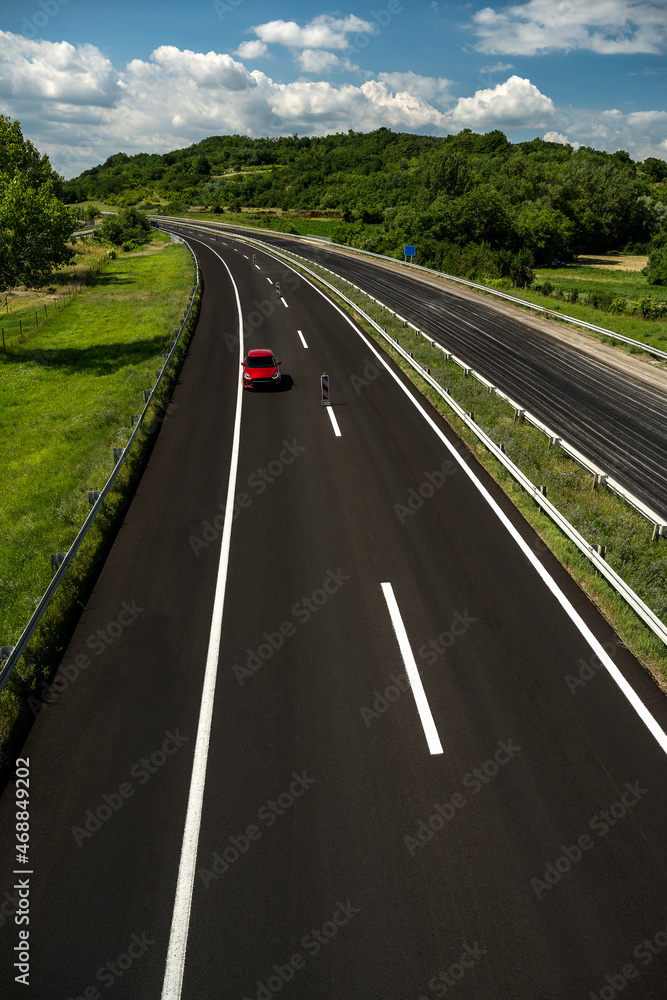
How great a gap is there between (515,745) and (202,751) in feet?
14.1

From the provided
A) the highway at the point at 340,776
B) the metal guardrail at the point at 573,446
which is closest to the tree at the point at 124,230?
the metal guardrail at the point at 573,446

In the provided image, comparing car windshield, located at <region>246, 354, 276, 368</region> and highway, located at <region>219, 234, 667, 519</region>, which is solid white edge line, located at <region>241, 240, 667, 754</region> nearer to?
highway, located at <region>219, 234, 667, 519</region>

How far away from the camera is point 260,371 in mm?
21797

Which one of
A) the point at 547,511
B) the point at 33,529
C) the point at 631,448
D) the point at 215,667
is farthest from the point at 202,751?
the point at 631,448

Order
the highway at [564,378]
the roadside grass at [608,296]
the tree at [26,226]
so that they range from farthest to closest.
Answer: the roadside grass at [608,296] < the tree at [26,226] < the highway at [564,378]

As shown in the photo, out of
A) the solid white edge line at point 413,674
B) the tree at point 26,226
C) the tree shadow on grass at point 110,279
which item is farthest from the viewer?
the tree shadow on grass at point 110,279

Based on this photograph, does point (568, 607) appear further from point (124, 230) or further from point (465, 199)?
point (124, 230)

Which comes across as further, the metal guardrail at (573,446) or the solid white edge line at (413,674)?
the metal guardrail at (573,446)

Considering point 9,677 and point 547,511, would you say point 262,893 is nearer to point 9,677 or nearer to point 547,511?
point 9,677

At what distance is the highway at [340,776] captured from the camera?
531 centimetres

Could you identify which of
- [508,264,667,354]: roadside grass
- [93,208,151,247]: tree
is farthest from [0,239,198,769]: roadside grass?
[93,208,151,247]: tree

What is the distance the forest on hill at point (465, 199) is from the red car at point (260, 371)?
121ft

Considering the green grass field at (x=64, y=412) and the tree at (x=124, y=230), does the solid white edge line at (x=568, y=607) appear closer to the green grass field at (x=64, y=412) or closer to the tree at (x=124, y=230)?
the green grass field at (x=64, y=412)

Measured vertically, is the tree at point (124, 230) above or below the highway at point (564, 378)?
above
